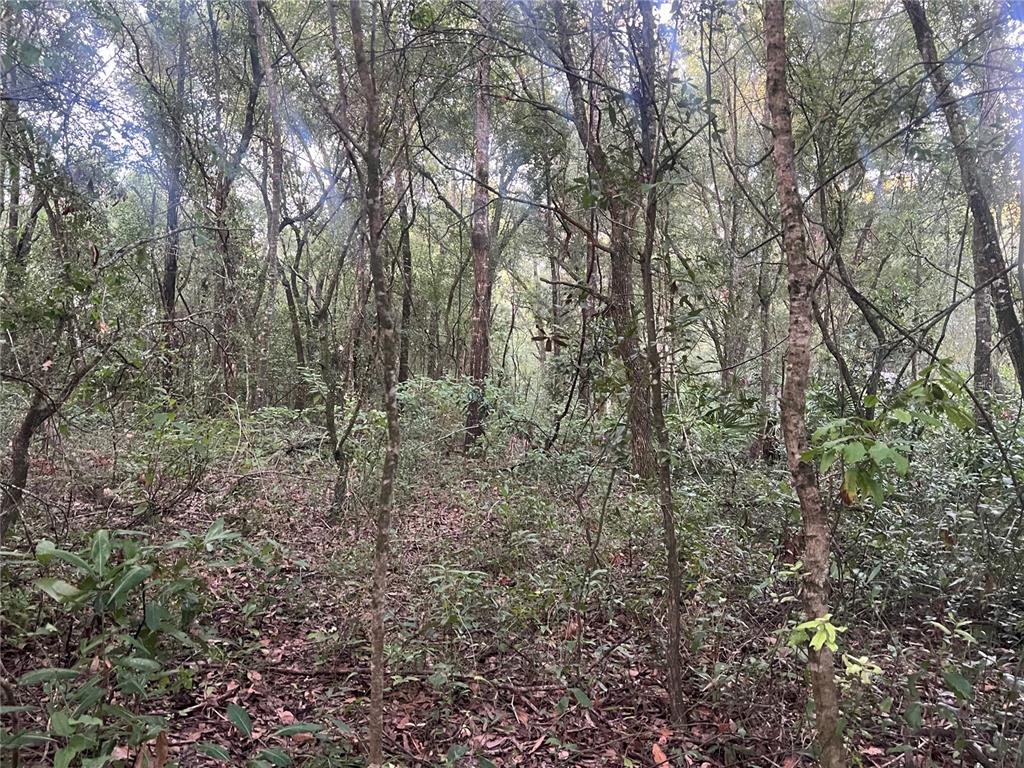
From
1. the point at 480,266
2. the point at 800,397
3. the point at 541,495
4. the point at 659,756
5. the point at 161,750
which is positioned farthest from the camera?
the point at 480,266

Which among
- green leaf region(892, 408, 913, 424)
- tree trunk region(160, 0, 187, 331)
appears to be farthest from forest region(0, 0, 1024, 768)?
tree trunk region(160, 0, 187, 331)

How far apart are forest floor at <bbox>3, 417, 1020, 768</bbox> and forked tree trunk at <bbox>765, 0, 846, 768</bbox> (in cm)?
49

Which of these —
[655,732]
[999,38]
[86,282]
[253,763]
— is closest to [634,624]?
[655,732]

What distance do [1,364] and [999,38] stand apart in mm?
8868

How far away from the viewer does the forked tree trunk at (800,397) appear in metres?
2.37

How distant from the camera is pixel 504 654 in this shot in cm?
372

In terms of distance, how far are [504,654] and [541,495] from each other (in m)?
2.34

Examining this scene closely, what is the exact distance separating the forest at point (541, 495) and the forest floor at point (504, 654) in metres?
0.02

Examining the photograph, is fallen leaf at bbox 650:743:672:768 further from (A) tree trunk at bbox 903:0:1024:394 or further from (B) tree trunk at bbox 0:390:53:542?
(A) tree trunk at bbox 903:0:1024:394

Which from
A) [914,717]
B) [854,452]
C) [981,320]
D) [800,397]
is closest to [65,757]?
[854,452]

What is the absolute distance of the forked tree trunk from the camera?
2.37m

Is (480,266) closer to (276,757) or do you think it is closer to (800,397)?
(800,397)

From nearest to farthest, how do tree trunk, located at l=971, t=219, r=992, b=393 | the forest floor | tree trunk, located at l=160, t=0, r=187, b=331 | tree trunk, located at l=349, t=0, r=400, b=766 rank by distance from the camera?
tree trunk, located at l=349, t=0, r=400, b=766 → the forest floor → tree trunk, located at l=971, t=219, r=992, b=393 → tree trunk, located at l=160, t=0, r=187, b=331

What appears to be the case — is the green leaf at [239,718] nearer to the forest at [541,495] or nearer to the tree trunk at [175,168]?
the forest at [541,495]
